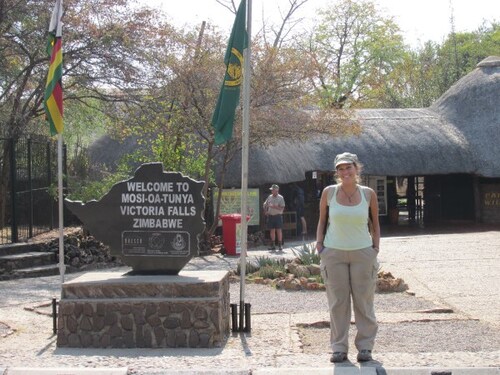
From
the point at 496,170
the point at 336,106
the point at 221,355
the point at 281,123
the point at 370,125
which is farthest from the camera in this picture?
the point at 370,125

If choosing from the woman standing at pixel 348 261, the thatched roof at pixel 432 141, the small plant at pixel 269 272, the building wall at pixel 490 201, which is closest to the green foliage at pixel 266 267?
the small plant at pixel 269 272

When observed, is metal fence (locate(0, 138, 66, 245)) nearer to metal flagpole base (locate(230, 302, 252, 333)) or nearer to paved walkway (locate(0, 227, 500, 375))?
paved walkway (locate(0, 227, 500, 375))

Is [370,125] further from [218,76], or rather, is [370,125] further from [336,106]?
[218,76]

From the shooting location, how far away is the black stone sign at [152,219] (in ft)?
29.6

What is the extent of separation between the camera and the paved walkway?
728 centimetres

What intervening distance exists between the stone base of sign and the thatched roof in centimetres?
1844

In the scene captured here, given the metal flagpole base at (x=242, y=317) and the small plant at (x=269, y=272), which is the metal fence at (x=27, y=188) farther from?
the metal flagpole base at (x=242, y=317)

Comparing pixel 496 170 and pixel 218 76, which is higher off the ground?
pixel 218 76

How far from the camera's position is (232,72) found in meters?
9.28

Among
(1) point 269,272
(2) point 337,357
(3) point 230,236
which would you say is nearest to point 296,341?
(2) point 337,357

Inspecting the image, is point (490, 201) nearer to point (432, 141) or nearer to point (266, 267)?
point (432, 141)

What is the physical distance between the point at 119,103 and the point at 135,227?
41.2 feet

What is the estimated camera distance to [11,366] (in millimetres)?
7406

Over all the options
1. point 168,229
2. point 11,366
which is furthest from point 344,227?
point 11,366
